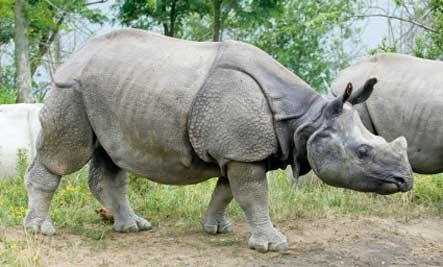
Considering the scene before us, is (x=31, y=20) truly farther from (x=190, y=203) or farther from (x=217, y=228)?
(x=217, y=228)

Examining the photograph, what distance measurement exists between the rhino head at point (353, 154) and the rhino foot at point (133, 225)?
189 cm

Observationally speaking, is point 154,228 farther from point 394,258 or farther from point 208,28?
point 208,28

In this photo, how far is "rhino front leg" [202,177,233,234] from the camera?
689cm

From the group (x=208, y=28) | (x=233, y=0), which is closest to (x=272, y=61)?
(x=233, y=0)

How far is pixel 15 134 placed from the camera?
32.0 ft

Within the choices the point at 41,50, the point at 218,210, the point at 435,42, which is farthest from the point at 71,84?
the point at 41,50

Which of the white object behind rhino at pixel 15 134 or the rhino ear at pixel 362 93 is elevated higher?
the rhino ear at pixel 362 93

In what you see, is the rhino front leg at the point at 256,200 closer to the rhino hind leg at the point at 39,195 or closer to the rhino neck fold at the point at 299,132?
the rhino neck fold at the point at 299,132

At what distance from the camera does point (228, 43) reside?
639 centimetres

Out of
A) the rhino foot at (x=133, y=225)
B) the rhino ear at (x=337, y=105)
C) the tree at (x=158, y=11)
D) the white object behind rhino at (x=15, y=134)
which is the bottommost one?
the rhino foot at (x=133, y=225)

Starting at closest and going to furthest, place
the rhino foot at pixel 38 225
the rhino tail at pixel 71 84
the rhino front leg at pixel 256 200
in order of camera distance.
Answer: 1. the rhino front leg at pixel 256 200
2. the rhino tail at pixel 71 84
3. the rhino foot at pixel 38 225

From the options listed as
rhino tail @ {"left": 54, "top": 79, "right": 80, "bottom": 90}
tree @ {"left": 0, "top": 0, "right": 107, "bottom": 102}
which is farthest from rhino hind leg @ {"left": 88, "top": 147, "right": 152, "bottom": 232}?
tree @ {"left": 0, "top": 0, "right": 107, "bottom": 102}

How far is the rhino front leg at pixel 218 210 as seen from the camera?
689 cm

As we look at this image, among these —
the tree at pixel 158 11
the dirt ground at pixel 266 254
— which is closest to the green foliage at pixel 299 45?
the tree at pixel 158 11
